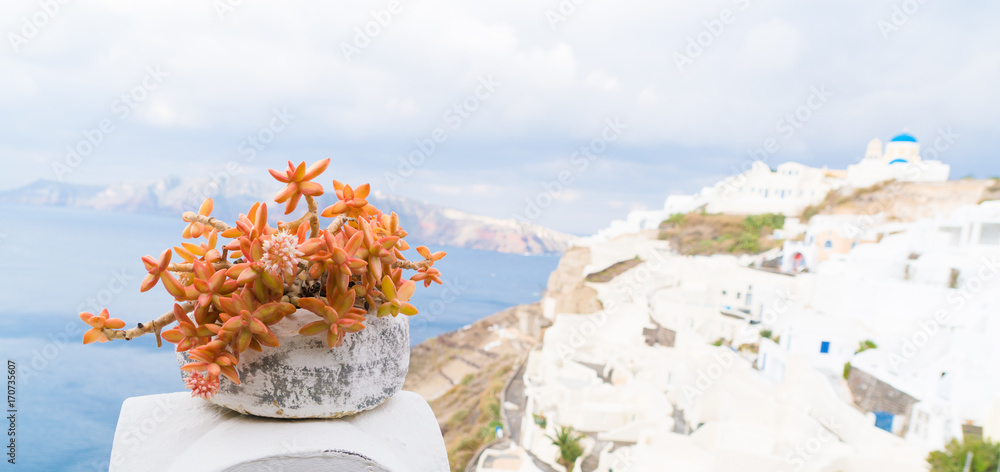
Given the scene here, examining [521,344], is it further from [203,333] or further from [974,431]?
[203,333]

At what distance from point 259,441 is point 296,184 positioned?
377mm

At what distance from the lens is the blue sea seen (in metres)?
1.51

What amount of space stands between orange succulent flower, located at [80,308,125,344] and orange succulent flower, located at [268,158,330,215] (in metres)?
0.26

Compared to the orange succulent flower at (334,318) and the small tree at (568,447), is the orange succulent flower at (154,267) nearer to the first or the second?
the orange succulent flower at (334,318)

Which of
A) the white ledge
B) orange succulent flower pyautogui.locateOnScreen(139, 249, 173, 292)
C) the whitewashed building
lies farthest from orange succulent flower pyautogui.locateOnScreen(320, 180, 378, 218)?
the whitewashed building

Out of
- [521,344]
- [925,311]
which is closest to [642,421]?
[925,311]

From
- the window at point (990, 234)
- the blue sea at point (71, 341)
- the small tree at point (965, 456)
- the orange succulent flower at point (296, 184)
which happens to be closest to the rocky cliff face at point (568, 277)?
the window at point (990, 234)

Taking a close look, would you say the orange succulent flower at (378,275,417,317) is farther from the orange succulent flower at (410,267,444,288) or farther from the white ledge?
the white ledge

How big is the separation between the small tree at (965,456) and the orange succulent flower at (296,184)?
954cm

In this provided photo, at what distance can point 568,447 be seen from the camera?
31.7ft

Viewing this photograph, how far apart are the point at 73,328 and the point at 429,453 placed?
1.03m

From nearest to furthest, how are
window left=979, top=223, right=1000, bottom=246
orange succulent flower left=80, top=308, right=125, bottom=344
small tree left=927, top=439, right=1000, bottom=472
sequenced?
1. orange succulent flower left=80, top=308, right=125, bottom=344
2. small tree left=927, top=439, right=1000, bottom=472
3. window left=979, top=223, right=1000, bottom=246

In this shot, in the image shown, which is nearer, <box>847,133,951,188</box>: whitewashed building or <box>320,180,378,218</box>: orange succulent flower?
<box>320,180,378,218</box>: orange succulent flower

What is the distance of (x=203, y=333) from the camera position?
75cm
